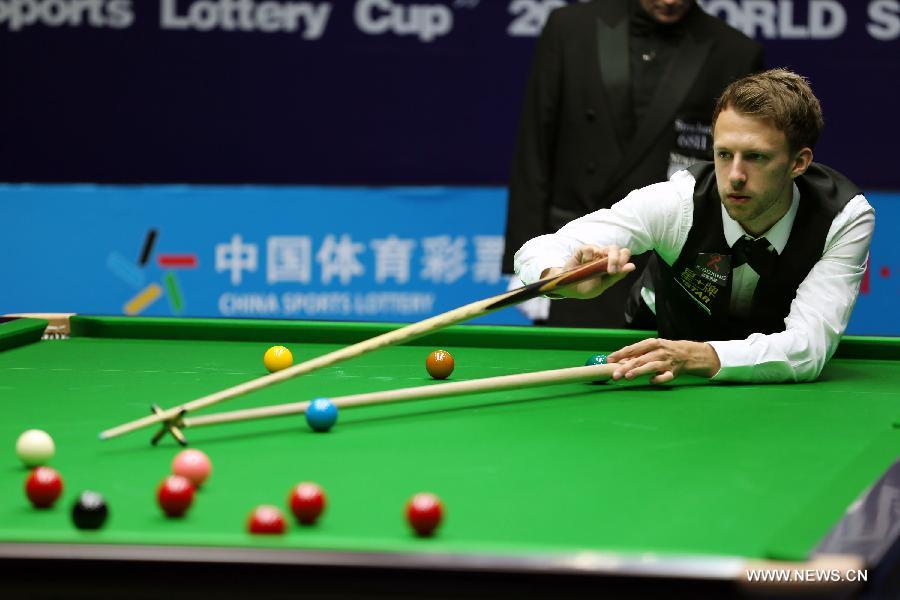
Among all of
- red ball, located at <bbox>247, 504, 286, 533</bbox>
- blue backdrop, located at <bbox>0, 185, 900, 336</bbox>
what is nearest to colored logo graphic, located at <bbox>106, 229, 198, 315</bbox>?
blue backdrop, located at <bbox>0, 185, 900, 336</bbox>

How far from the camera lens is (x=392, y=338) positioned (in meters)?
2.66

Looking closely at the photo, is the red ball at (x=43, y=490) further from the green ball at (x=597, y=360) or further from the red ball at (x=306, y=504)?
the green ball at (x=597, y=360)

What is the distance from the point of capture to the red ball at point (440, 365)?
2.82m

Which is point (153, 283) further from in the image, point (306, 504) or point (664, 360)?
point (306, 504)

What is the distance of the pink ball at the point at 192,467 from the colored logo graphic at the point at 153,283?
3.44 metres

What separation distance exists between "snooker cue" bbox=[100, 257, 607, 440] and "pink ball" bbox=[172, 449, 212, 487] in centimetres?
31

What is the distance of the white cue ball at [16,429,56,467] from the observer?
6.66 feet

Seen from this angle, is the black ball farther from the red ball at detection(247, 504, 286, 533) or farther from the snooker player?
the snooker player

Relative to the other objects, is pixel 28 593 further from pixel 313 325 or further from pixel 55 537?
pixel 313 325

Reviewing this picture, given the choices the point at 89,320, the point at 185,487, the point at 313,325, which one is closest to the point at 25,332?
the point at 89,320

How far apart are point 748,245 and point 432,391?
38.2 inches

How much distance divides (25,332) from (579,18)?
2007 millimetres

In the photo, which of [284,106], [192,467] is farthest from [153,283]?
[192,467]
